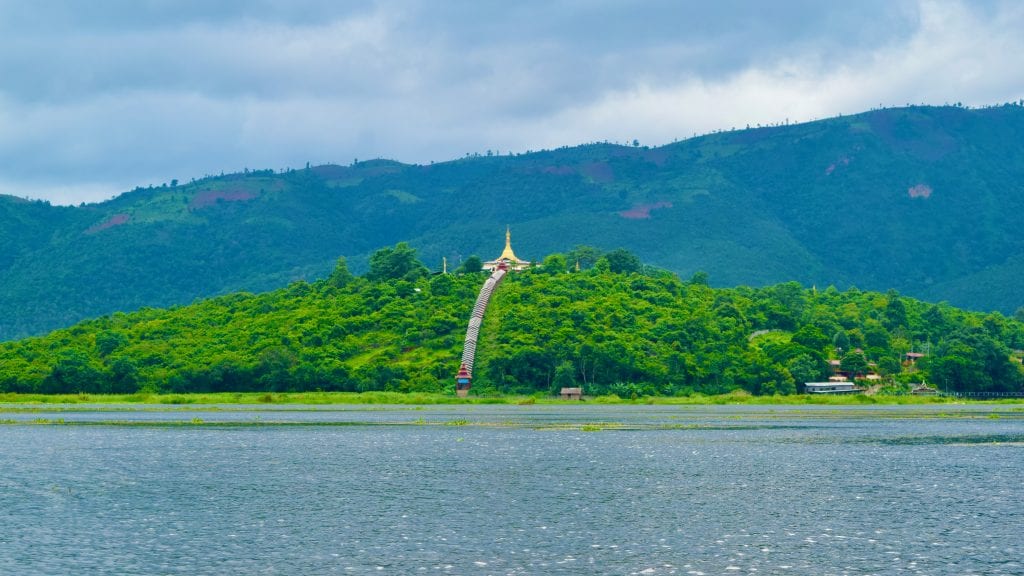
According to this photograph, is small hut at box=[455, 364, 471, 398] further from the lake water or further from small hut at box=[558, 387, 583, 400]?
the lake water

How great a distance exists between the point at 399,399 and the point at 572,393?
25769 mm

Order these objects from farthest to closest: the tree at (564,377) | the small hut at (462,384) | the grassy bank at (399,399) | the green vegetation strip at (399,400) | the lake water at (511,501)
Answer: the small hut at (462,384), the tree at (564,377), the grassy bank at (399,399), the green vegetation strip at (399,400), the lake water at (511,501)

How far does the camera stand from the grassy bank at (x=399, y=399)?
595 feet

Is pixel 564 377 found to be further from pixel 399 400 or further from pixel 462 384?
pixel 399 400

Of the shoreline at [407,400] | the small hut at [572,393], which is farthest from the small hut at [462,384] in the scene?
the small hut at [572,393]

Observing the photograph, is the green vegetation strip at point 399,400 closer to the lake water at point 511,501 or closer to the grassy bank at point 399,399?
the grassy bank at point 399,399

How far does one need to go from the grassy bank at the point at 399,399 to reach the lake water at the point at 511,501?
2559 inches

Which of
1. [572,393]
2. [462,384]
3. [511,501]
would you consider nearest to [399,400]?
[462,384]

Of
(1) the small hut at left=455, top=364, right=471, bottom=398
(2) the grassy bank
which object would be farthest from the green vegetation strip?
(1) the small hut at left=455, top=364, right=471, bottom=398

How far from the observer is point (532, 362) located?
194625 millimetres

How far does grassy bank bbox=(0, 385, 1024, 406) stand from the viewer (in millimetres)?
181500

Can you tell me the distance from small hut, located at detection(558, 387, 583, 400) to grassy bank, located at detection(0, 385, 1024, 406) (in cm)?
157

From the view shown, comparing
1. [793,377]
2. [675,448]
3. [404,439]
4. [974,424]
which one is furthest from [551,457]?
[793,377]

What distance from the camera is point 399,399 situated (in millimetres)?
183125
